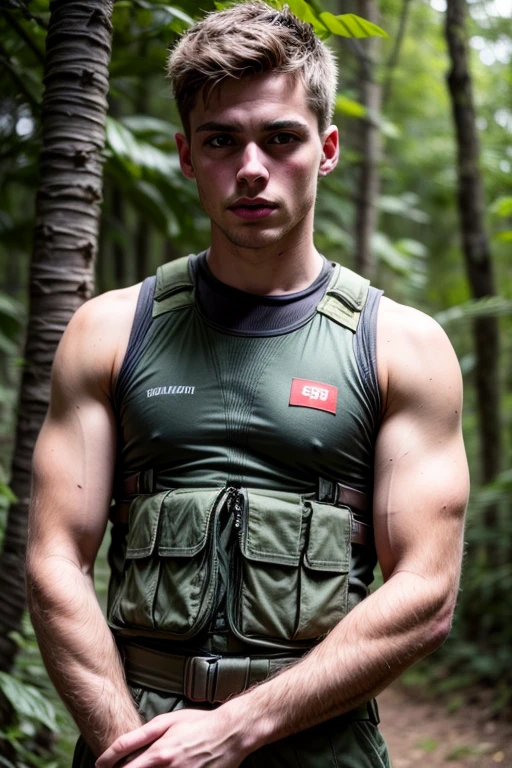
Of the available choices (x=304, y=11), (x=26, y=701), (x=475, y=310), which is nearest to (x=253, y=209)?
(x=304, y=11)

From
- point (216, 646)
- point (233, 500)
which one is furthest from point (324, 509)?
point (216, 646)

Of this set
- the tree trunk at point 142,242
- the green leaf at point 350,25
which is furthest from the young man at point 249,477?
the tree trunk at point 142,242

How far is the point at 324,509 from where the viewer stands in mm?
2154

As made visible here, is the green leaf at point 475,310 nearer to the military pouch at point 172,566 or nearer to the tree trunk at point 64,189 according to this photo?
the tree trunk at point 64,189

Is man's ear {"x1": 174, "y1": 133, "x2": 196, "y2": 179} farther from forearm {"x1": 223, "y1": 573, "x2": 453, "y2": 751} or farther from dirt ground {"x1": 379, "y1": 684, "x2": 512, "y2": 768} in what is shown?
dirt ground {"x1": 379, "y1": 684, "x2": 512, "y2": 768}

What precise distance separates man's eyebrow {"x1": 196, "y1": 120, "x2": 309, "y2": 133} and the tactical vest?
46cm

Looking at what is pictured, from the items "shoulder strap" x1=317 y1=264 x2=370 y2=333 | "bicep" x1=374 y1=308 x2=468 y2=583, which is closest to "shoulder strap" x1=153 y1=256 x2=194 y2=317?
"shoulder strap" x1=317 y1=264 x2=370 y2=333

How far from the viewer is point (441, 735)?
580cm

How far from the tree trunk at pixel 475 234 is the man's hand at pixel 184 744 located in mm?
5245

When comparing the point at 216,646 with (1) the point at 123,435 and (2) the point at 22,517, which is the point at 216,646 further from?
(2) the point at 22,517

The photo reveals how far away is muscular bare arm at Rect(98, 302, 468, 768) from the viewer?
77.5 inches

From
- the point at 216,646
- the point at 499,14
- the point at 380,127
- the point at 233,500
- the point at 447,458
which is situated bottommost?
the point at 216,646

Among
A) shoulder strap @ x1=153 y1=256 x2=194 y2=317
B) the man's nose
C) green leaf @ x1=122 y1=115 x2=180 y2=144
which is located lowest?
shoulder strap @ x1=153 y1=256 x2=194 y2=317

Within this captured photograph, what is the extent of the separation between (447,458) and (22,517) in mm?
1586
